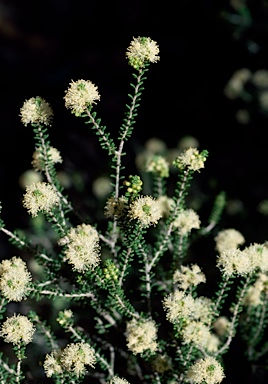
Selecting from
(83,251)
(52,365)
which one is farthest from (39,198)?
(52,365)

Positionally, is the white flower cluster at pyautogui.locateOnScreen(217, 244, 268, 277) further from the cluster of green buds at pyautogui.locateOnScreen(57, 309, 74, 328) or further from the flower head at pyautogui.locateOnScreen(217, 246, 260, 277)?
the cluster of green buds at pyautogui.locateOnScreen(57, 309, 74, 328)

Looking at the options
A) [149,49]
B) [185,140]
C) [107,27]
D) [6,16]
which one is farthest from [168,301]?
[6,16]

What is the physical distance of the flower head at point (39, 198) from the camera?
56 centimetres

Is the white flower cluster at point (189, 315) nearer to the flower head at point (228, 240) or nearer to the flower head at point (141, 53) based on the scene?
the flower head at point (228, 240)

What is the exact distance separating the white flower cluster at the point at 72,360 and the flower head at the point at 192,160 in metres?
0.22

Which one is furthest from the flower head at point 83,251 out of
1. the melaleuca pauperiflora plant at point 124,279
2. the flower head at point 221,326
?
the flower head at point 221,326

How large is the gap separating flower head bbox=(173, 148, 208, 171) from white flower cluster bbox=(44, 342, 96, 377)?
8.8 inches

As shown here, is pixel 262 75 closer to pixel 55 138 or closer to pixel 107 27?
pixel 55 138

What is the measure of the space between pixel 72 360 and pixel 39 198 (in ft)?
0.56

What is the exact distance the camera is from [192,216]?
669mm

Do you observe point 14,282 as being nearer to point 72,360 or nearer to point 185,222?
point 72,360

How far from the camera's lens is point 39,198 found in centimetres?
56

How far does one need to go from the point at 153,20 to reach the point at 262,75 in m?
0.53

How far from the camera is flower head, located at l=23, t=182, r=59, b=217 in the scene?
0.56 meters
